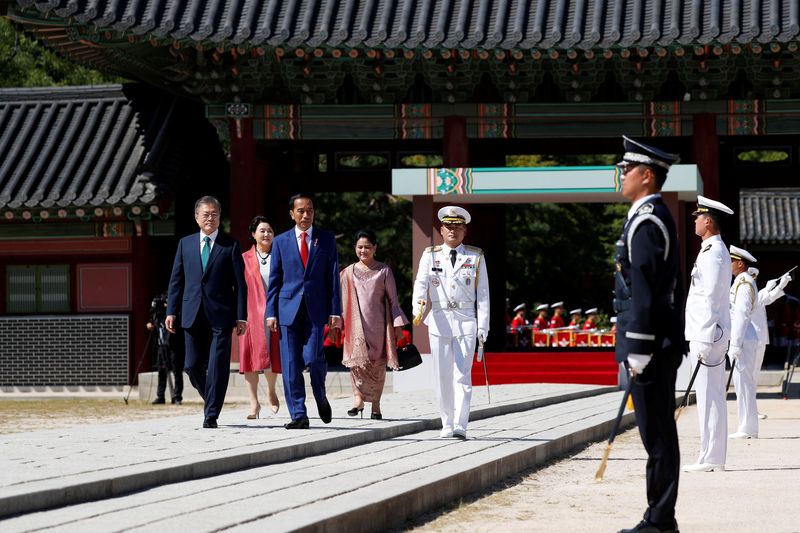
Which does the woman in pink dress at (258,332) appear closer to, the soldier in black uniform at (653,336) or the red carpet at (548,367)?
the soldier in black uniform at (653,336)

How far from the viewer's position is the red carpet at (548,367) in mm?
18812

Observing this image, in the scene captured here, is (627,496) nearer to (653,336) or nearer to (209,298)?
(653,336)

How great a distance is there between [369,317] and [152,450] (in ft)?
12.9

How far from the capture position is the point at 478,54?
18.0 meters

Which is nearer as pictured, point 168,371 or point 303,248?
point 303,248

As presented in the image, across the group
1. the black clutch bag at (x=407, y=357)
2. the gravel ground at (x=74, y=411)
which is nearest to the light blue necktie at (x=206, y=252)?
the black clutch bag at (x=407, y=357)

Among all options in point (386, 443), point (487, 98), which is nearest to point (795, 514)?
point (386, 443)

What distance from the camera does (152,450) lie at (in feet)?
26.9

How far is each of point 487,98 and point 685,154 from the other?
3.96 metres

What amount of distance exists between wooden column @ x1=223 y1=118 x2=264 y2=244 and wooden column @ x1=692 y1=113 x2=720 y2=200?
20.7 feet

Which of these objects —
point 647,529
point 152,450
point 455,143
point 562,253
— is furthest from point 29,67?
point 647,529

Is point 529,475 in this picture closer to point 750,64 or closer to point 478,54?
point 478,54

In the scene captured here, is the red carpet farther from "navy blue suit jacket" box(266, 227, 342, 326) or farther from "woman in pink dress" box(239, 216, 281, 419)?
"navy blue suit jacket" box(266, 227, 342, 326)

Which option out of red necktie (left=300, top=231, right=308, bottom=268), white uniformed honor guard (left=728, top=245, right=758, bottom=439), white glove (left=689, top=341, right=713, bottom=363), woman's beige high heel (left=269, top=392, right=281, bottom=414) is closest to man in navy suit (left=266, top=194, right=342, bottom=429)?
red necktie (left=300, top=231, right=308, bottom=268)
